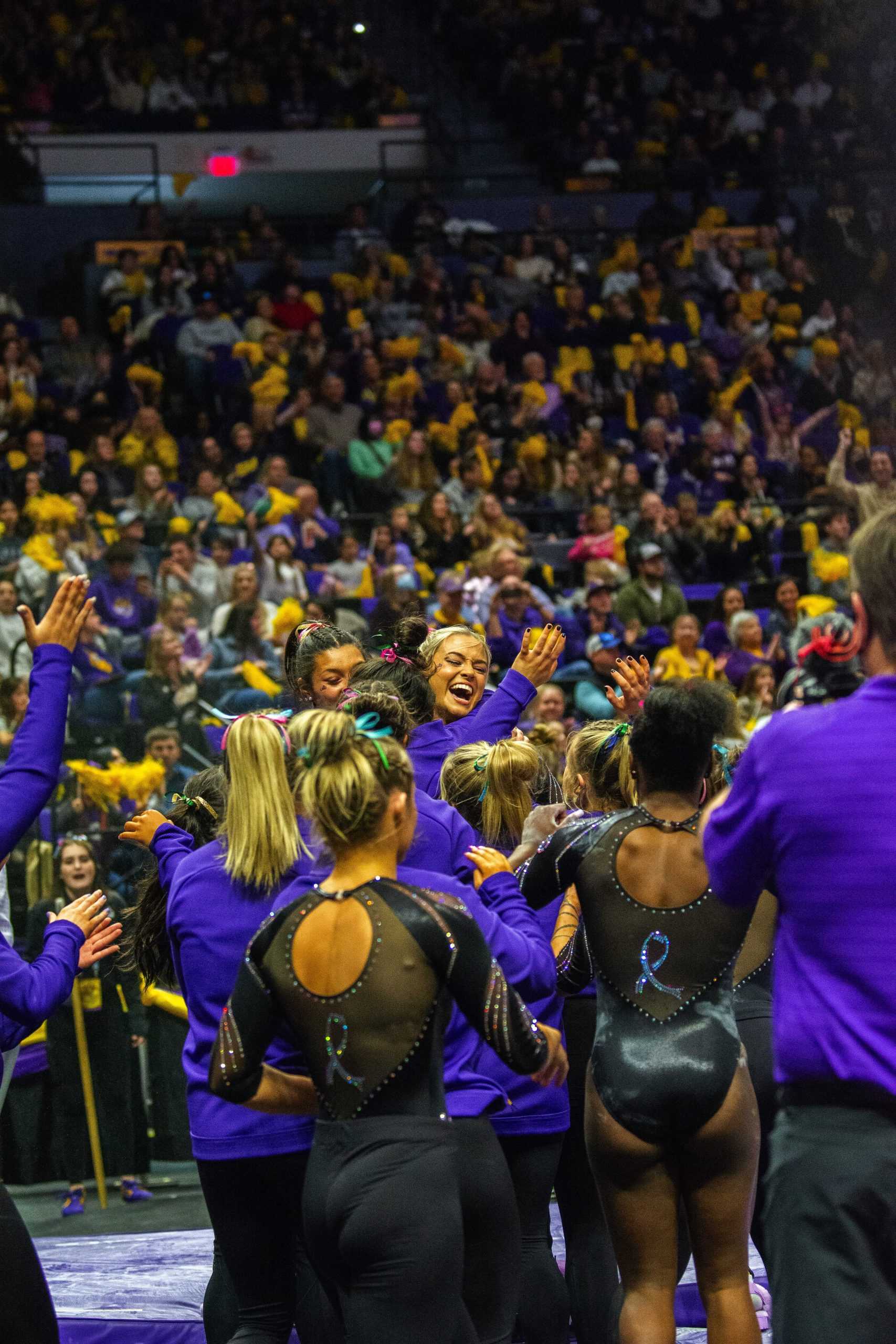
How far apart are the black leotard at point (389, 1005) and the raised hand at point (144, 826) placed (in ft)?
3.01

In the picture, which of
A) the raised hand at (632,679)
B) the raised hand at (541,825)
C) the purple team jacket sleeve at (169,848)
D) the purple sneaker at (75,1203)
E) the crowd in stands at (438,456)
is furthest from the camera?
the crowd in stands at (438,456)

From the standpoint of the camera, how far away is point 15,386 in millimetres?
13484

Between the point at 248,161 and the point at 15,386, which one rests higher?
the point at 248,161

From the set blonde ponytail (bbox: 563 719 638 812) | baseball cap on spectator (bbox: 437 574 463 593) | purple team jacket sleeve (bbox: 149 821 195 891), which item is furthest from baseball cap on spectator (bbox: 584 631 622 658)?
purple team jacket sleeve (bbox: 149 821 195 891)

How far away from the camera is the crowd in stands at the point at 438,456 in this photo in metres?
9.88

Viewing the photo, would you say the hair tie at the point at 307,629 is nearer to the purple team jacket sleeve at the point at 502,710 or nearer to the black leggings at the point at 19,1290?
the purple team jacket sleeve at the point at 502,710

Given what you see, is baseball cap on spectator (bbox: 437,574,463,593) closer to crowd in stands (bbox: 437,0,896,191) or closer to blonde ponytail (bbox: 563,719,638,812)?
blonde ponytail (bbox: 563,719,638,812)

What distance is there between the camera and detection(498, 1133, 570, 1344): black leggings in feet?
10.4

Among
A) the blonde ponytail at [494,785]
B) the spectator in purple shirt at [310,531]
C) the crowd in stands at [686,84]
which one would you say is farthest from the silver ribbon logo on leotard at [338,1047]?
the crowd in stands at [686,84]

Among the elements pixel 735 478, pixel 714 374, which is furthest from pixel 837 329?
pixel 735 478

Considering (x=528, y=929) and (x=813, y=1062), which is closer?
(x=813, y=1062)

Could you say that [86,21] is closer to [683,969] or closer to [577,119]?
[577,119]

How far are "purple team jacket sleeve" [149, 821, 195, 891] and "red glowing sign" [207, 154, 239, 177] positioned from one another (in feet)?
54.2

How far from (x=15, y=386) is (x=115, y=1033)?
8471 millimetres
